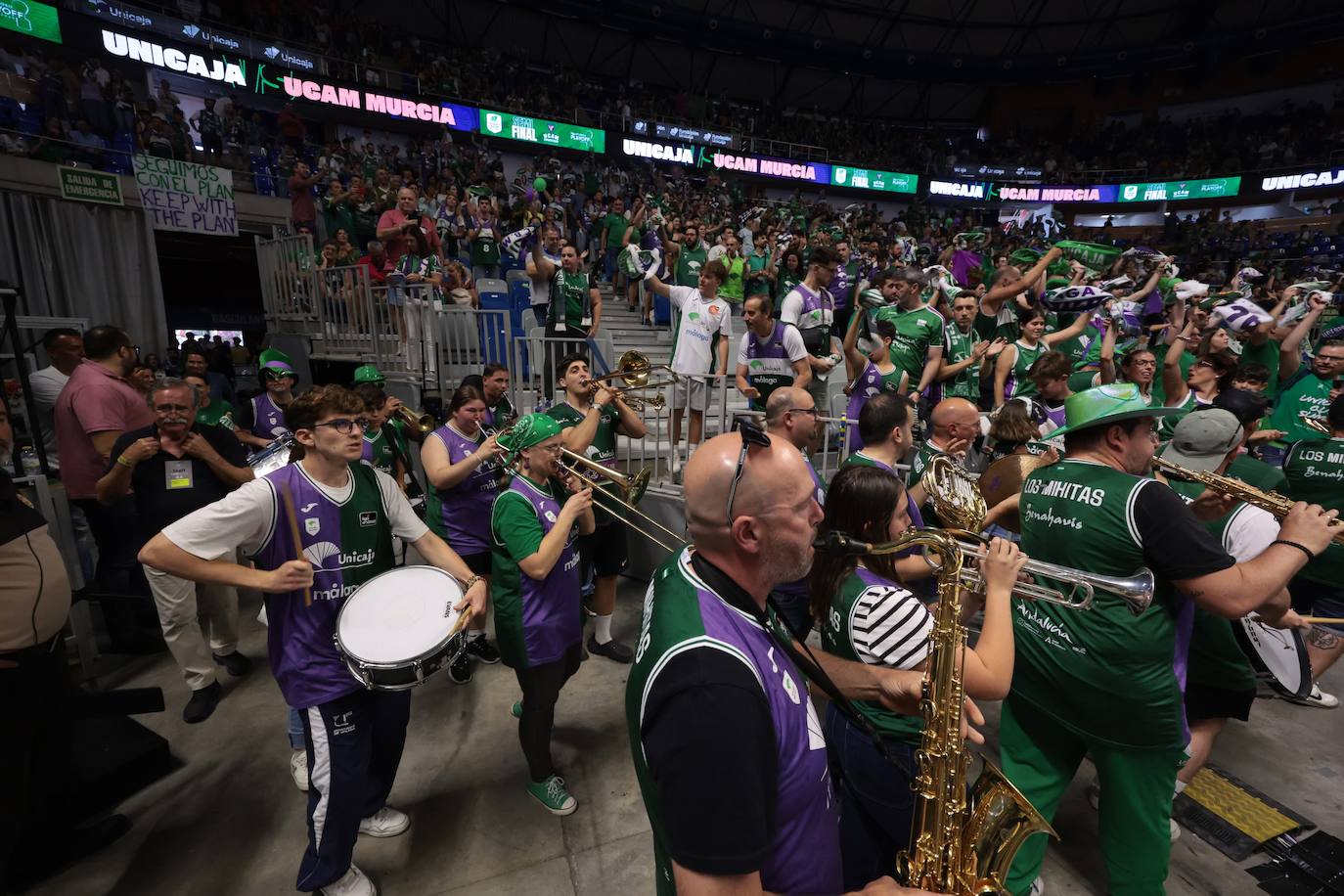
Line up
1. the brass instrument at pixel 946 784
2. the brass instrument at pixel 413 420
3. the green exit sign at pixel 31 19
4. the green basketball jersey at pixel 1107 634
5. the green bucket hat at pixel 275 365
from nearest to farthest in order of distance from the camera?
the brass instrument at pixel 946 784
the green basketball jersey at pixel 1107 634
the brass instrument at pixel 413 420
the green bucket hat at pixel 275 365
the green exit sign at pixel 31 19

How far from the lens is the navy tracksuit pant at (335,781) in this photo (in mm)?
2641

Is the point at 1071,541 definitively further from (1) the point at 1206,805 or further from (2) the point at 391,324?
(2) the point at 391,324

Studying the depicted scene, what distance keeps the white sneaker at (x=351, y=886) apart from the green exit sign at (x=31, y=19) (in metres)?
20.9

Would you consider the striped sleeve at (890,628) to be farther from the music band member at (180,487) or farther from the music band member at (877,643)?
the music band member at (180,487)

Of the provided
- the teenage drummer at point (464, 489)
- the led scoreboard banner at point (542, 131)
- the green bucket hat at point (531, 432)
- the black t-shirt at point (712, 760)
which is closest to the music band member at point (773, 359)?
the teenage drummer at point (464, 489)

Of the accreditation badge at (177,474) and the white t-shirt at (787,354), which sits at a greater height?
the white t-shirt at (787,354)

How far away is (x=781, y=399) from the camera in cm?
384

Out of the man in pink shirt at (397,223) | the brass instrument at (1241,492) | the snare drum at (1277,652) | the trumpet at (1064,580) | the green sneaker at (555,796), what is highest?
the man in pink shirt at (397,223)

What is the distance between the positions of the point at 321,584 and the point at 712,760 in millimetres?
2425

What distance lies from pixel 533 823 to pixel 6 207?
13476mm

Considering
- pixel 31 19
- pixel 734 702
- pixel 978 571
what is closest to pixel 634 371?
pixel 978 571

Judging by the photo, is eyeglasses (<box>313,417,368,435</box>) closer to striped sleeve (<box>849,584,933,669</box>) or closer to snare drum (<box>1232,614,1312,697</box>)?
striped sleeve (<box>849,584,933,669</box>)

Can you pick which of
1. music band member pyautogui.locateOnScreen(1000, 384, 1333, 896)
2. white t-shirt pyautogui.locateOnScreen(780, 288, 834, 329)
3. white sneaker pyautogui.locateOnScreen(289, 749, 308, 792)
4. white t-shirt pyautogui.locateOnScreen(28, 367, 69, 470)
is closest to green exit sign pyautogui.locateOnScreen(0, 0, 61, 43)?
white t-shirt pyautogui.locateOnScreen(28, 367, 69, 470)

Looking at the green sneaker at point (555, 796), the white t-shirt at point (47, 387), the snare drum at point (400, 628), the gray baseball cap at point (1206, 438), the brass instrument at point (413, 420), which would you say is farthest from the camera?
the brass instrument at point (413, 420)
